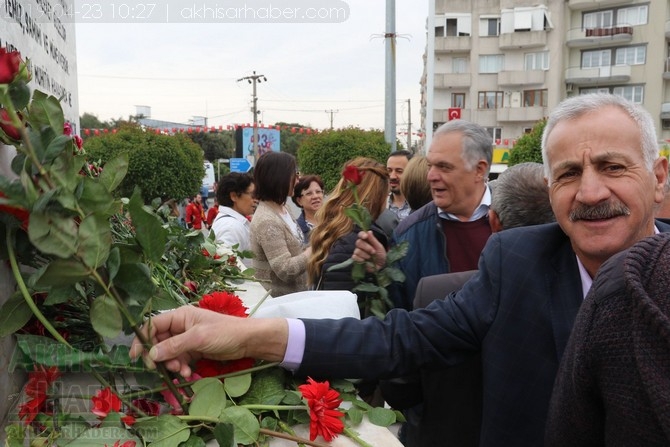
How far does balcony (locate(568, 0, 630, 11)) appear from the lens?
39062 mm

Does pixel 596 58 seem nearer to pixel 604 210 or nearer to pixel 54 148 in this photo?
pixel 604 210

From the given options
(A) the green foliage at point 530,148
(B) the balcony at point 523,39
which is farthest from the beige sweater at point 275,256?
(B) the balcony at point 523,39

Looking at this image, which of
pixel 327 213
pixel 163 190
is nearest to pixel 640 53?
pixel 163 190

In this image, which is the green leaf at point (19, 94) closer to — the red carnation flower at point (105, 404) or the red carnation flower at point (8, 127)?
the red carnation flower at point (8, 127)

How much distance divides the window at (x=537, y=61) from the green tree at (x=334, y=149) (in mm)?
28223

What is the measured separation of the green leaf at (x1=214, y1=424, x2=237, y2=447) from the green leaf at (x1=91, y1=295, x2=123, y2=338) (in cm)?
25

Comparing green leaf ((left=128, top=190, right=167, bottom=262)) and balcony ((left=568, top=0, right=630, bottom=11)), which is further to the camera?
balcony ((left=568, top=0, right=630, bottom=11))

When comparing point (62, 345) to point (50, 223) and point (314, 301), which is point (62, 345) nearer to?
point (50, 223)

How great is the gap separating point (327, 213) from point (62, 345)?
2.20 metres

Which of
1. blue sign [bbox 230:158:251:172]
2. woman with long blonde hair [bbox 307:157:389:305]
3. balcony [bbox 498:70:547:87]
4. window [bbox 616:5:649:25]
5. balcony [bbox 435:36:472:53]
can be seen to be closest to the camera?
woman with long blonde hair [bbox 307:157:389:305]

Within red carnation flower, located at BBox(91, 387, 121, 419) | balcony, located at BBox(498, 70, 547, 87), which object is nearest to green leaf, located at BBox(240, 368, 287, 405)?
red carnation flower, located at BBox(91, 387, 121, 419)

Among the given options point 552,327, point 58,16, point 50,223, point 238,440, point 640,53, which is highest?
point 640,53

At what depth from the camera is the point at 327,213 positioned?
11.0ft

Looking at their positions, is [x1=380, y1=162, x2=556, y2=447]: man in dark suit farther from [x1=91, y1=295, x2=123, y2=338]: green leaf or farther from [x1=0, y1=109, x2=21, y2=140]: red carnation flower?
[x1=0, y1=109, x2=21, y2=140]: red carnation flower
